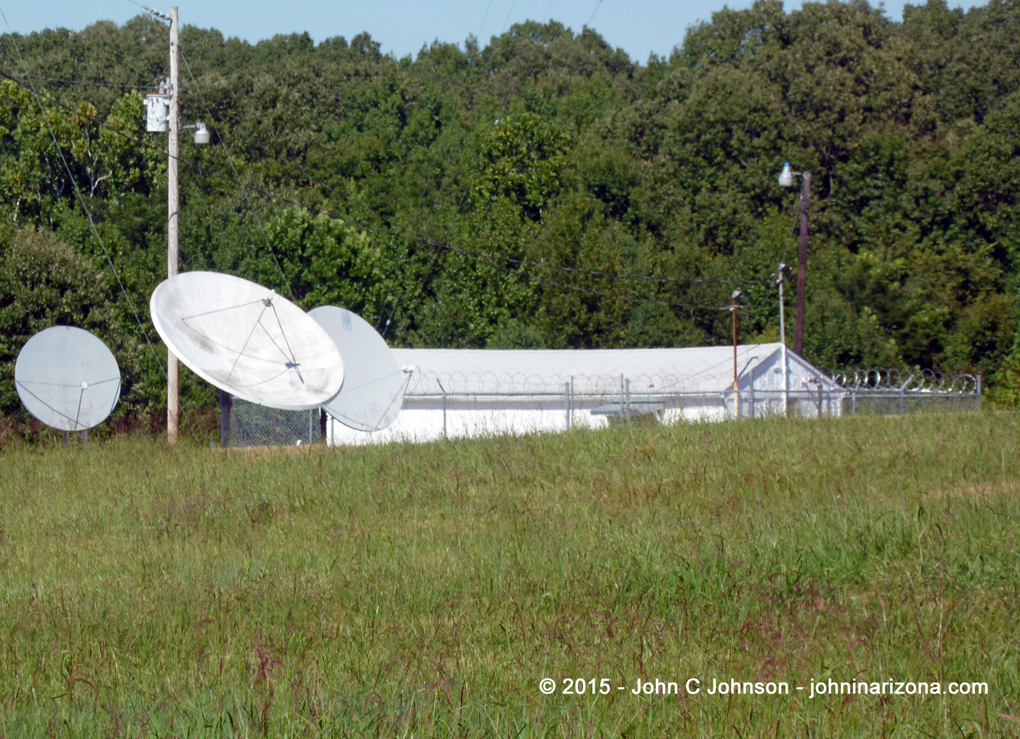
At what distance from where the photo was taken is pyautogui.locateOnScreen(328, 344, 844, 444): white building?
1070 inches

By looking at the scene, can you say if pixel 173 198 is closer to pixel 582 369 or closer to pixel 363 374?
pixel 363 374

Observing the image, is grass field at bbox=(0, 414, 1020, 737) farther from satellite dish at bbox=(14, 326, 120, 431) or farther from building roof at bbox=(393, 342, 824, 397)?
building roof at bbox=(393, 342, 824, 397)

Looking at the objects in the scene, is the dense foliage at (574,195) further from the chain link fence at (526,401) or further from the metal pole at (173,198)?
the metal pole at (173,198)

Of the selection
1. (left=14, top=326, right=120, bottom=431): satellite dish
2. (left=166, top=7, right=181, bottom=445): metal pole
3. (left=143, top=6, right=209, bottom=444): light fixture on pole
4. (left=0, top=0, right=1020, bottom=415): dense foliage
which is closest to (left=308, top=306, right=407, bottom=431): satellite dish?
(left=166, top=7, right=181, bottom=445): metal pole

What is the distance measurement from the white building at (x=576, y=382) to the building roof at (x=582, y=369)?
1.2 inches

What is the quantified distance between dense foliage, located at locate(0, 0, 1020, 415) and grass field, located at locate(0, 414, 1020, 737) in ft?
82.4

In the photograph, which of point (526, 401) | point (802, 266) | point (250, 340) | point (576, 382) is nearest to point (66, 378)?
point (250, 340)

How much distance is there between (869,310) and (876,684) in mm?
39824

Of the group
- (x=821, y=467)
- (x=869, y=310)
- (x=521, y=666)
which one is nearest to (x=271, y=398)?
(x=821, y=467)

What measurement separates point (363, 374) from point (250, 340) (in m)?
2.42

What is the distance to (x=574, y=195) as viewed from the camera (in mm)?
48625

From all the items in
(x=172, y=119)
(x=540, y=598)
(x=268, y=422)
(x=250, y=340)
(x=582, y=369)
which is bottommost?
(x=540, y=598)

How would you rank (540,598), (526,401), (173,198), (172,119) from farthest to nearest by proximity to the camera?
(526,401), (172,119), (173,198), (540,598)

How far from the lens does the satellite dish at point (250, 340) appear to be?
50.1 ft
